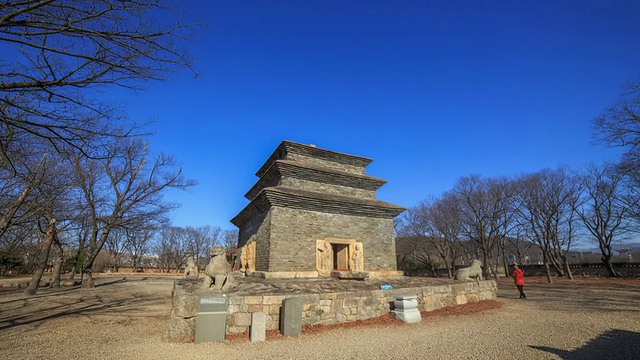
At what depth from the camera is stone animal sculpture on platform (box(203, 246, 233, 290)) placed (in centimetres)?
750

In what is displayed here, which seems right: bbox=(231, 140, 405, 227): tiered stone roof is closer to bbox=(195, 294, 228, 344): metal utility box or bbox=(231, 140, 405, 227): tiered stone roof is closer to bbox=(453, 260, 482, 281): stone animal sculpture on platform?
bbox=(453, 260, 482, 281): stone animal sculpture on platform

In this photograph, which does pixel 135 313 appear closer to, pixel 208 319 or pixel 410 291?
pixel 208 319

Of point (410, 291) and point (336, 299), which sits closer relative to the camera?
point (336, 299)

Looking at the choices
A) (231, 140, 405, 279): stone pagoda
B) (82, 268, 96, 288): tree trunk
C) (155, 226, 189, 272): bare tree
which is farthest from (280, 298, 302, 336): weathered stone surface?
(155, 226, 189, 272): bare tree

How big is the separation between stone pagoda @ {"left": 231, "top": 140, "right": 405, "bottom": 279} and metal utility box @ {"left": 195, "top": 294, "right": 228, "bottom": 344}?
14.2ft

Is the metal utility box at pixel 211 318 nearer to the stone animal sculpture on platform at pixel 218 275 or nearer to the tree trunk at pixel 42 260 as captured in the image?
the stone animal sculpture on platform at pixel 218 275

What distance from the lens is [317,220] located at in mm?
12719

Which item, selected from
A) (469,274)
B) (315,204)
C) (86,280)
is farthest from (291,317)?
(86,280)

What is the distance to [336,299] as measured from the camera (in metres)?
7.93

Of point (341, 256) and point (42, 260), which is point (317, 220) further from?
point (42, 260)

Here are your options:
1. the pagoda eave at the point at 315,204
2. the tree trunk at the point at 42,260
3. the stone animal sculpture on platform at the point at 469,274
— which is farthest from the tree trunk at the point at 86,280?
the stone animal sculpture on platform at the point at 469,274

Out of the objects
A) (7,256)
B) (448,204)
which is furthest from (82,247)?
(448,204)

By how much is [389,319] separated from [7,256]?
3841cm

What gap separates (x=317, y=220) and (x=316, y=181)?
2.29 metres
